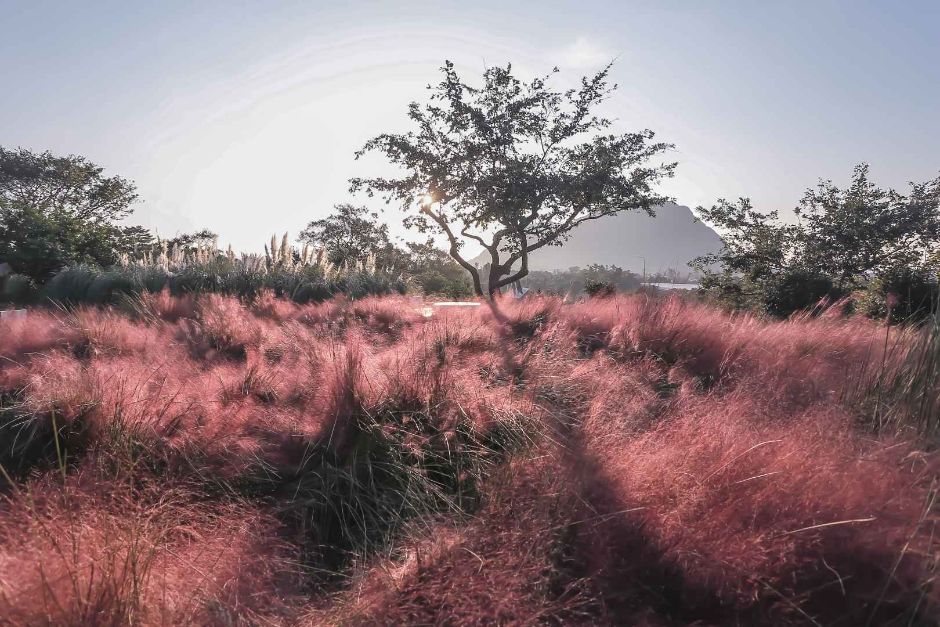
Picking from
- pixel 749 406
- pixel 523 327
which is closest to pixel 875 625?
pixel 749 406

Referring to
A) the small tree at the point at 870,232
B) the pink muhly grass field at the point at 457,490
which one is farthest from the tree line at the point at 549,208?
the pink muhly grass field at the point at 457,490

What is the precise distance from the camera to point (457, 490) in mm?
2490

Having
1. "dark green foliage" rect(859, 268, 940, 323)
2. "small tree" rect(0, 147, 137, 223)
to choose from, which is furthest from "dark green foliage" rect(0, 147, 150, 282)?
"dark green foliage" rect(859, 268, 940, 323)

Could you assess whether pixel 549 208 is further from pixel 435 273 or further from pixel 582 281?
pixel 435 273

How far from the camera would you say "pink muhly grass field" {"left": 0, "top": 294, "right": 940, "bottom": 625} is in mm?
1465

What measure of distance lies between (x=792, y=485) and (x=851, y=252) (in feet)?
60.9

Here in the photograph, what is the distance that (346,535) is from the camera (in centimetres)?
231

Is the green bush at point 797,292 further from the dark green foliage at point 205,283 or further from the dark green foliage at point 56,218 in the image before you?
the dark green foliage at point 56,218

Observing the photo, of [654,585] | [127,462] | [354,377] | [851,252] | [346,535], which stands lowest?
[346,535]

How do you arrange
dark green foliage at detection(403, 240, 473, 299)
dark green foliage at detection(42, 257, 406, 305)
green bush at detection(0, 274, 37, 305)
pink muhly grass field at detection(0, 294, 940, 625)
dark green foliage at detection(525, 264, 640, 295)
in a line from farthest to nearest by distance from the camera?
dark green foliage at detection(403, 240, 473, 299) → green bush at detection(0, 274, 37, 305) → dark green foliage at detection(525, 264, 640, 295) → dark green foliage at detection(42, 257, 406, 305) → pink muhly grass field at detection(0, 294, 940, 625)

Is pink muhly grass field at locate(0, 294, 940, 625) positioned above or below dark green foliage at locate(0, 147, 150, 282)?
below

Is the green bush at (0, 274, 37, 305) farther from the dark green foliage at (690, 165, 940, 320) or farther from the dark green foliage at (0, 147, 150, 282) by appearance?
the dark green foliage at (690, 165, 940, 320)

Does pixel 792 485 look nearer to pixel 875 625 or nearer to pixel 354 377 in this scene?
pixel 875 625

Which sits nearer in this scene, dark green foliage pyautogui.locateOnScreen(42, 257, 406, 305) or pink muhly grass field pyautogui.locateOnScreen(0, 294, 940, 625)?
pink muhly grass field pyautogui.locateOnScreen(0, 294, 940, 625)
